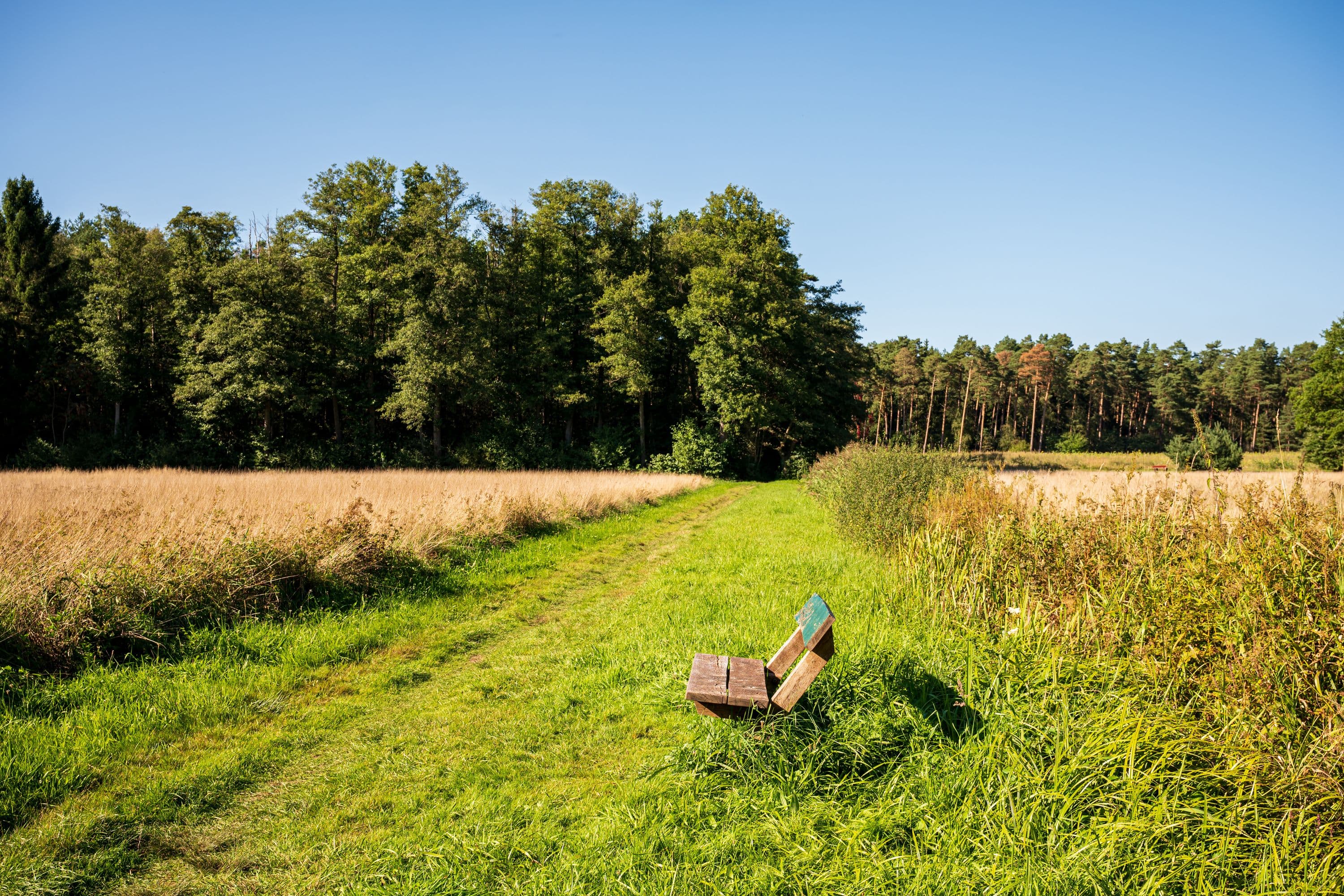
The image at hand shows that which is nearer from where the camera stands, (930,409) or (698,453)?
(698,453)

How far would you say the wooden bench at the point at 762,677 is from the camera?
333 centimetres

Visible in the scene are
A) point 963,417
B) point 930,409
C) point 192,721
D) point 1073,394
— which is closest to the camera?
point 192,721

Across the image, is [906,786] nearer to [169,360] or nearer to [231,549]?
[231,549]

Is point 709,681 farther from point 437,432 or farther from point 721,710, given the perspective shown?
point 437,432

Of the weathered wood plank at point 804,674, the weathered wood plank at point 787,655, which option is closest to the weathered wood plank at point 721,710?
the weathered wood plank at point 804,674

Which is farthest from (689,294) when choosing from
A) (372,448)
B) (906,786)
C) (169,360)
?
(906,786)

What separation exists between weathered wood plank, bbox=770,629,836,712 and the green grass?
268 mm

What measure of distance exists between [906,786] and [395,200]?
39108 mm

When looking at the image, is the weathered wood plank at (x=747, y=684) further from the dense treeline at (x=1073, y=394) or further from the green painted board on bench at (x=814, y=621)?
the dense treeline at (x=1073, y=394)

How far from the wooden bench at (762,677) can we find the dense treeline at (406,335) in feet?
97.9

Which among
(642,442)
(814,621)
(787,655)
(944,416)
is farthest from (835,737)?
(944,416)

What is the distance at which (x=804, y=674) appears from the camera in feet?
11.1

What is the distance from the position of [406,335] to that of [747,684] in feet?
102

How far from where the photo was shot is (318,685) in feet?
17.1
